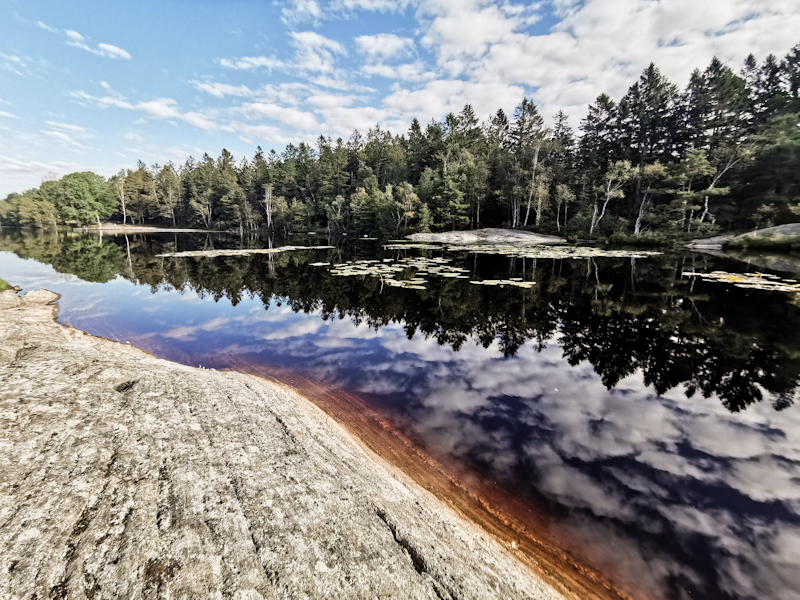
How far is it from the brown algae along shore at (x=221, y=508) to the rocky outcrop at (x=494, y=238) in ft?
134

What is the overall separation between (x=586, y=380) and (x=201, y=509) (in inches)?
323

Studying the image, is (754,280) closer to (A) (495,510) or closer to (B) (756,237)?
(B) (756,237)

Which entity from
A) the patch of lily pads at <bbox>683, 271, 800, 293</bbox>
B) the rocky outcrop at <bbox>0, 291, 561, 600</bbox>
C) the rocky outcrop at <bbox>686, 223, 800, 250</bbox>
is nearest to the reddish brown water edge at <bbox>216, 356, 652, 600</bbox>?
the rocky outcrop at <bbox>0, 291, 561, 600</bbox>

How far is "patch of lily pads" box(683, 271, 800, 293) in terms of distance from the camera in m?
15.3

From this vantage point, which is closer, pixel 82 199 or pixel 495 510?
pixel 495 510

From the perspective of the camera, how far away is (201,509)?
10.5 ft

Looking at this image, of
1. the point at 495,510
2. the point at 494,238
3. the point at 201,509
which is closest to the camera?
the point at 201,509

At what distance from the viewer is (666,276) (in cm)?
1975

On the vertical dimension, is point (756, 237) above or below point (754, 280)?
above

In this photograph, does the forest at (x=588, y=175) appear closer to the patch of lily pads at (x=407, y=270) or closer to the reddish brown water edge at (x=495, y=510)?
the patch of lily pads at (x=407, y=270)

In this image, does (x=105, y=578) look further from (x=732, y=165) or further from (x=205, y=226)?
(x=205, y=226)

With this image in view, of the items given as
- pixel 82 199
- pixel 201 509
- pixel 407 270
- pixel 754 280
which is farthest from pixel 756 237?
pixel 82 199

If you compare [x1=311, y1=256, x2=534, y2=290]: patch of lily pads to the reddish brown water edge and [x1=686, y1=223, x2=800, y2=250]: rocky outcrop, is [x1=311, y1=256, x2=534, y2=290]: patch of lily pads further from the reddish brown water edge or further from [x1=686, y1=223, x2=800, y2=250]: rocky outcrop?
[x1=686, y1=223, x2=800, y2=250]: rocky outcrop

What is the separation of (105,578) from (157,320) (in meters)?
12.8
